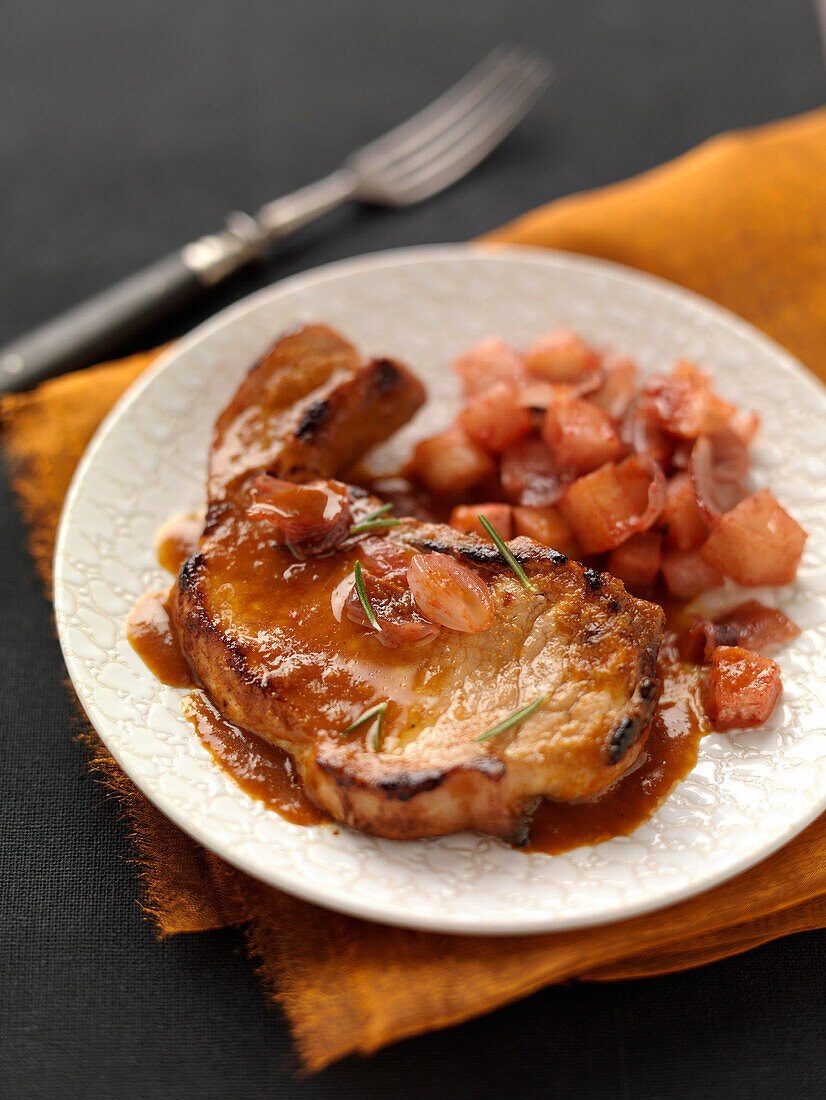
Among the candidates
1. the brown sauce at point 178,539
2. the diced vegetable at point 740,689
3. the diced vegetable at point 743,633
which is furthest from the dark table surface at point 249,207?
the diced vegetable at point 743,633

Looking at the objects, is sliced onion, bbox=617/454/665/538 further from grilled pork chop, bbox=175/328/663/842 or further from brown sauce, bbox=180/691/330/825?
brown sauce, bbox=180/691/330/825

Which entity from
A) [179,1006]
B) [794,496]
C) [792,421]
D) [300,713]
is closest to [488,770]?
[300,713]

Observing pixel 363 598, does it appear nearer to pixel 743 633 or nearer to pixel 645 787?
pixel 645 787

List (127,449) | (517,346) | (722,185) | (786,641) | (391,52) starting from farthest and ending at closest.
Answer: (391,52) → (722,185) → (517,346) → (127,449) → (786,641)

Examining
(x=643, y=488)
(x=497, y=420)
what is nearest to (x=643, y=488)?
(x=643, y=488)

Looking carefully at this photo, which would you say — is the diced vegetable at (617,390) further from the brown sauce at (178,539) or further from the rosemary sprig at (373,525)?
the brown sauce at (178,539)

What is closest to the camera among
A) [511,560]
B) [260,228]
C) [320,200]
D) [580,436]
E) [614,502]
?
[511,560]

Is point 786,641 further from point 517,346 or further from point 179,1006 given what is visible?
point 179,1006
